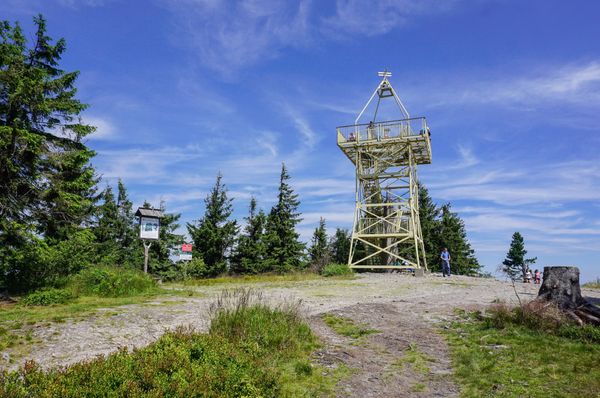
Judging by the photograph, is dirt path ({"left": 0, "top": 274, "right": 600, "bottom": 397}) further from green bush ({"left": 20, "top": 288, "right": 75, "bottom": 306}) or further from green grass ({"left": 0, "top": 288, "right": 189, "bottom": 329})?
green bush ({"left": 20, "top": 288, "right": 75, "bottom": 306})

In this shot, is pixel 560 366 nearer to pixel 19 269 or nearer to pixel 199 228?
pixel 19 269

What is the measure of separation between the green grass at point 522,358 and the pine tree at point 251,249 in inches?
1138

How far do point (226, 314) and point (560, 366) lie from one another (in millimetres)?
5429

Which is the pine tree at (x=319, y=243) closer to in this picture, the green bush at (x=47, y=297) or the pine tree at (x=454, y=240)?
the pine tree at (x=454, y=240)

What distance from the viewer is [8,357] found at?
5750mm

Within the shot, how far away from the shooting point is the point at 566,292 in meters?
9.01

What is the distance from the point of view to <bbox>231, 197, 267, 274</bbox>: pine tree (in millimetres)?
36594

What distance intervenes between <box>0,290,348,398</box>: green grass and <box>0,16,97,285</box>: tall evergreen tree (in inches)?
340

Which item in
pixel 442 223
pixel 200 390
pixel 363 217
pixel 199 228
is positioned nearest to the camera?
pixel 200 390

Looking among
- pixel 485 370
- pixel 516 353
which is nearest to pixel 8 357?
pixel 485 370

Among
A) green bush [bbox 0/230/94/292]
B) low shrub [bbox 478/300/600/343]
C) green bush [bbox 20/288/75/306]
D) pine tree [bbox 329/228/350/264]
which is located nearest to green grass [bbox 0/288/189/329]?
green bush [bbox 20/288/75/306]

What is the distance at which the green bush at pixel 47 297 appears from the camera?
10867 mm

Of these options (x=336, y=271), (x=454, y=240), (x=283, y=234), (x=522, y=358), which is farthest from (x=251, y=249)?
(x=522, y=358)

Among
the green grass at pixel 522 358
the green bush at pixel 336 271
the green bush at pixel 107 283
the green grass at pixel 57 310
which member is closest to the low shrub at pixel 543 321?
the green grass at pixel 522 358
